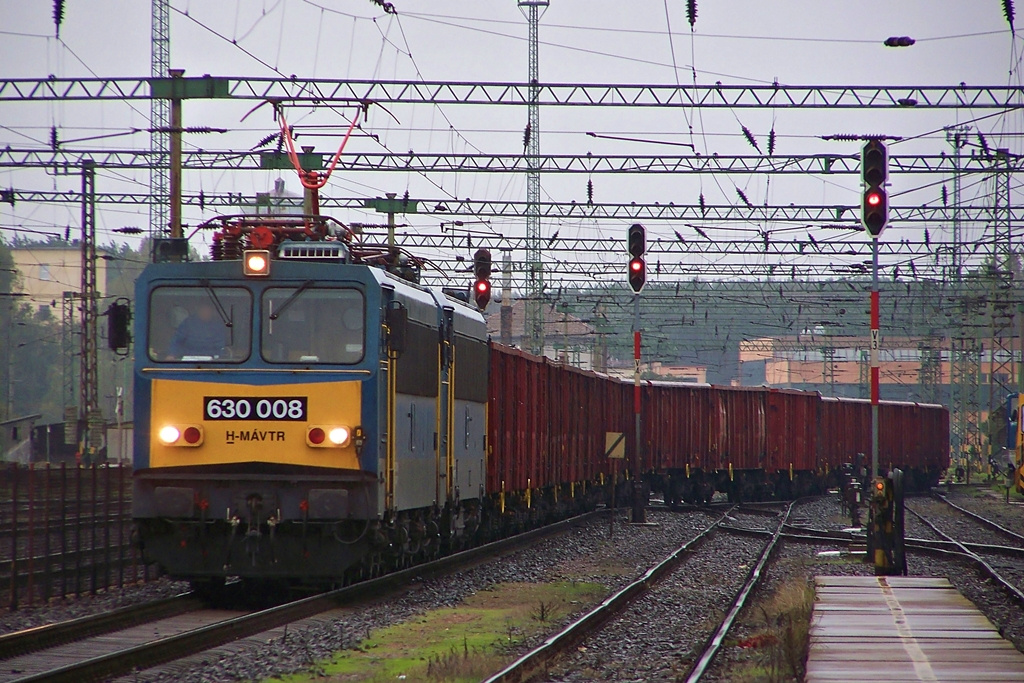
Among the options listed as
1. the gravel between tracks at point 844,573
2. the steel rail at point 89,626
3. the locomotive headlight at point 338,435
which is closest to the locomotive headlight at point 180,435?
the locomotive headlight at point 338,435

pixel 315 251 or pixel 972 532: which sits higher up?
pixel 315 251

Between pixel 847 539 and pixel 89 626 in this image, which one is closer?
pixel 89 626

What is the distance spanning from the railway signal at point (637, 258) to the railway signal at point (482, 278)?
4.62 meters

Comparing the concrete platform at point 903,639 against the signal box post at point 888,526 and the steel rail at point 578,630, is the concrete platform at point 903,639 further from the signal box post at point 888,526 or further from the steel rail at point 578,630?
the signal box post at point 888,526

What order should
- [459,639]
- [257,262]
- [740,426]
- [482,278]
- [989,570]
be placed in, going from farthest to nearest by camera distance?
[740,426] < [482,278] < [989,570] < [257,262] < [459,639]

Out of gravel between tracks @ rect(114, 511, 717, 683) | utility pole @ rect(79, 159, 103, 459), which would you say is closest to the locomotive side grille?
gravel between tracks @ rect(114, 511, 717, 683)

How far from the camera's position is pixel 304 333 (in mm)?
13188

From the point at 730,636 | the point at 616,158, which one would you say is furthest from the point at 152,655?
the point at 616,158

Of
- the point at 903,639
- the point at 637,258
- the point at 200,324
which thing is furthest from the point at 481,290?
the point at 903,639

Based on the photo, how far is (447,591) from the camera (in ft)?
50.1

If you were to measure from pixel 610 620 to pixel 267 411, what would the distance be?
3.92m

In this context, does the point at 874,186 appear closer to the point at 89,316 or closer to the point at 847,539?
the point at 847,539

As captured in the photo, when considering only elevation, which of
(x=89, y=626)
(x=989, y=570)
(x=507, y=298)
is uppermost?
(x=507, y=298)

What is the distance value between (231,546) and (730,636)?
4.76 m
